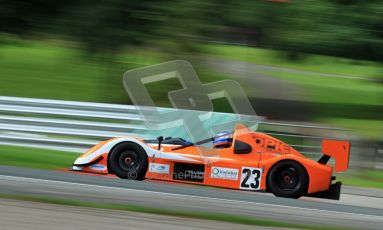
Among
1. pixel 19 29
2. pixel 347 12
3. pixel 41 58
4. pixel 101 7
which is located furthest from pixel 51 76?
pixel 347 12

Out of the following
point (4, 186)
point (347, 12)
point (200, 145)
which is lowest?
point (4, 186)

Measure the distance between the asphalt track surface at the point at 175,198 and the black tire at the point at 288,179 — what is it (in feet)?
1.82

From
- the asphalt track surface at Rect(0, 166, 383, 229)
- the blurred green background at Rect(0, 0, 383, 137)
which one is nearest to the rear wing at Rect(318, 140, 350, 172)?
the asphalt track surface at Rect(0, 166, 383, 229)

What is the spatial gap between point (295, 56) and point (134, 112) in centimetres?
412

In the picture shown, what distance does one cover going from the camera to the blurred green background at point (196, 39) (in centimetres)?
1101

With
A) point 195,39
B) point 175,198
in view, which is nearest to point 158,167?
point 175,198

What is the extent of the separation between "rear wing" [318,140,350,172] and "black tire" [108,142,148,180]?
1.97m

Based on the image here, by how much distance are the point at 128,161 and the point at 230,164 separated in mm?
1122

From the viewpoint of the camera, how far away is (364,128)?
47.2 feet

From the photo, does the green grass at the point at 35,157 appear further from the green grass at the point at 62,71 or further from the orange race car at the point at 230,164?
the green grass at the point at 62,71

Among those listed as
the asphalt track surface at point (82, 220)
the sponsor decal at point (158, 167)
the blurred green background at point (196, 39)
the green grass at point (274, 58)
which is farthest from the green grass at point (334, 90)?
the asphalt track surface at point (82, 220)

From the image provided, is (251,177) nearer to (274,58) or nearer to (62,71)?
(274,58)

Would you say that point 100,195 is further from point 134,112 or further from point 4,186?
point 134,112

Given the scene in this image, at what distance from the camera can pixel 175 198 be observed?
5.87 meters
